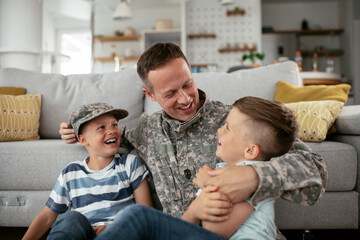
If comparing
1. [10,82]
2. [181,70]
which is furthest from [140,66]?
[10,82]

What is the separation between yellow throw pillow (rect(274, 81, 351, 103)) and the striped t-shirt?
1057mm

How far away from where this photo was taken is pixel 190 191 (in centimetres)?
117

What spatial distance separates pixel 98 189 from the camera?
124cm

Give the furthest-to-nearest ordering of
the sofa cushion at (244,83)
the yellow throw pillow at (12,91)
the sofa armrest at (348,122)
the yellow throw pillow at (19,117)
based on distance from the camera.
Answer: the yellow throw pillow at (12,91) → the sofa cushion at (244,83) → the yellow throw pillow at (19,117) → the sofa armrest at (348,122)

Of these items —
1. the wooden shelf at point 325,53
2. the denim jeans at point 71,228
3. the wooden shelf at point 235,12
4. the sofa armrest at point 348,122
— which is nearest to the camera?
the denim jeans at point 71,228

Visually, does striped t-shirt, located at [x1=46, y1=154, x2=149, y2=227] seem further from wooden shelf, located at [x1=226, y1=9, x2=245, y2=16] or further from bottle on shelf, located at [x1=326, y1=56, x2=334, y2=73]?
bottle on shelf, located at [x1=326, y1=56, x2=334, y2=73]

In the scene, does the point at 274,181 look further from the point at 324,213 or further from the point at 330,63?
the point at 330,63

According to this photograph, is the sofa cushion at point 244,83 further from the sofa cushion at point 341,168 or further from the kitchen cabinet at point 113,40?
the kitchen cabinet at point 113,40

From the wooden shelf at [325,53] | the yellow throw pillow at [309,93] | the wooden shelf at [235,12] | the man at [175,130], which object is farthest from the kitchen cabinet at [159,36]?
the man at [175,130]

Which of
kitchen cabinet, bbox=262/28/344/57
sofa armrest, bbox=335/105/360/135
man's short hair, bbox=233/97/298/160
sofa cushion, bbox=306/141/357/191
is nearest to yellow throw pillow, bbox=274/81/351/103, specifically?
sofa armrest, bbox=335/105/360/135

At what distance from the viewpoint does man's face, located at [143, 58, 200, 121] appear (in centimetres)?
119

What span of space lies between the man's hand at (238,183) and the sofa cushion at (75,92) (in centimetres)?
127

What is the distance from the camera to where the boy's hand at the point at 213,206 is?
0.79 meters

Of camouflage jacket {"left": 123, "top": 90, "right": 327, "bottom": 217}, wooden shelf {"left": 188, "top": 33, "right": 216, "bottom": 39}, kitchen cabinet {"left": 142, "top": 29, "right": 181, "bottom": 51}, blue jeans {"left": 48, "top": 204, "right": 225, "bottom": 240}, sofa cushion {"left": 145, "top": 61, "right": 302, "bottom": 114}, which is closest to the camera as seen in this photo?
blue jeans {"left": 48, "top": 204, "right": 225, "bottom": 240}
